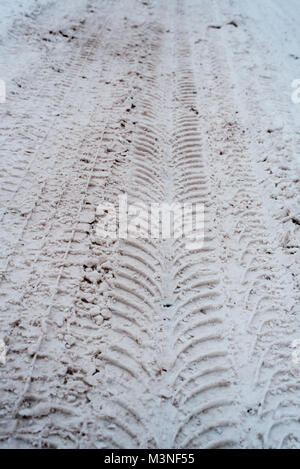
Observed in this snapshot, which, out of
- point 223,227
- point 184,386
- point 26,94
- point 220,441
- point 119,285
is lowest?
point 220,441

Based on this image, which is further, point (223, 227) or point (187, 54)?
point (187, 54)

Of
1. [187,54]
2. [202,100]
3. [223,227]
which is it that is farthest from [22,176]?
[187,54]

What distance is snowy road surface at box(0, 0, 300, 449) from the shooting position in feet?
5.13

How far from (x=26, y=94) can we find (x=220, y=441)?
Result: 3182mm

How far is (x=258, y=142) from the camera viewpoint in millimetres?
3074

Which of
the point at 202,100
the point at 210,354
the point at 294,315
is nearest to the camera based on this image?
the point at 210,354

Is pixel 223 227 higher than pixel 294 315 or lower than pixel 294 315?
higher

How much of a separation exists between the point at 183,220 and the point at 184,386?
3.78ft

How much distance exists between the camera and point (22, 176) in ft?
8.08

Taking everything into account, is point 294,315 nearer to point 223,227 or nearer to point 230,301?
point 230,301

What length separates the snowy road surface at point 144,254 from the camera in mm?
1562

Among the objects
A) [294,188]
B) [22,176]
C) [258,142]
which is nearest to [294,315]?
[294,188]

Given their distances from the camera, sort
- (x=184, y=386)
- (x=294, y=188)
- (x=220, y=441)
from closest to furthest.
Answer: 1. (x=220, y=441)
2. (x=184, y=386)
3. (x=294, y=188)

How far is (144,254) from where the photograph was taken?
2.18 metres
